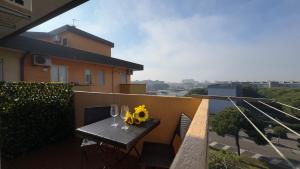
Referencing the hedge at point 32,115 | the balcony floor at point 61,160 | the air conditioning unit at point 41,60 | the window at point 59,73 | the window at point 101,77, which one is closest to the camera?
the balcony floor at point 61,160

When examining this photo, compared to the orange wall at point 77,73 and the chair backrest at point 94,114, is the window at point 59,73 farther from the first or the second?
the chair backrest at point 94,114

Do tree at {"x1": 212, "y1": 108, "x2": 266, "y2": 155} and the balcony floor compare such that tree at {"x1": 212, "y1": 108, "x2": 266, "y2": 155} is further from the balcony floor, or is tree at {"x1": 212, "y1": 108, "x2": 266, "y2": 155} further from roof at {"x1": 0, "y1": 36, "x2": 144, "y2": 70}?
the balcony floor

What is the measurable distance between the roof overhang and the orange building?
2.38 metres

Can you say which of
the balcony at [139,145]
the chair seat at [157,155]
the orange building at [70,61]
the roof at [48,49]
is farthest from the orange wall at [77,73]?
the chair seat at [157,155]

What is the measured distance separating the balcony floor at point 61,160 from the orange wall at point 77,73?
4.33 meters

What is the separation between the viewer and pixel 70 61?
978 cm

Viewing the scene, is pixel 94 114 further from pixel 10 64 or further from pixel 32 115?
pixel 10 64

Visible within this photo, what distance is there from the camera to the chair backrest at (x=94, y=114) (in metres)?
3.85

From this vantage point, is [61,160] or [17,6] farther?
[61,160]

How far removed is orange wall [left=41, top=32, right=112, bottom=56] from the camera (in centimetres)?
1356

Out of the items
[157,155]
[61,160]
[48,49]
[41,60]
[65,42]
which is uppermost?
[65,42]

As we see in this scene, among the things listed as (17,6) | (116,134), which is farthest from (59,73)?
(116,134)

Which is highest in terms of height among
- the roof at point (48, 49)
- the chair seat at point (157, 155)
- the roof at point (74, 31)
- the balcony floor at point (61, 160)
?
the roof at point (74, 31)

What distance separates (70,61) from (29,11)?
750cm
